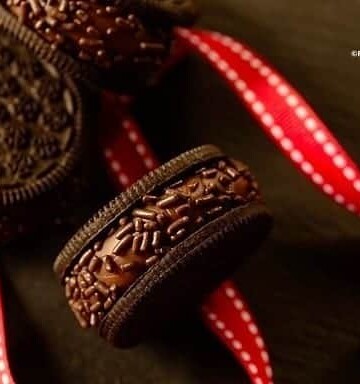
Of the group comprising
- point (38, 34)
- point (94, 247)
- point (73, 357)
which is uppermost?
point (38, 34)

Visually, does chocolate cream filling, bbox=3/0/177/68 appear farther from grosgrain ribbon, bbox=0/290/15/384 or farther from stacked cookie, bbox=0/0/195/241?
grosgrain ribbon, bbox=0/290/15/384

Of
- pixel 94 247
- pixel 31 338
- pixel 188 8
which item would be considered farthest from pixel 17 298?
pixel 188 8

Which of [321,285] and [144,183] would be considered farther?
[321,285]

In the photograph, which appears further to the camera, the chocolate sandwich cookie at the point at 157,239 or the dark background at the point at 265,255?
the dark background at the point at 265,255

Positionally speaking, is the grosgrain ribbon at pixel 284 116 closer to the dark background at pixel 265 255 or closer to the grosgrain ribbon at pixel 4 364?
the dark background at pixel 265 255

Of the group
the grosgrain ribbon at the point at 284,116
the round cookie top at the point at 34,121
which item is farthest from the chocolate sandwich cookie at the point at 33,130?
the grosgrain ribbon at the point at 284,116

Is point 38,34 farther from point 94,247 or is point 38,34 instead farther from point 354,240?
point 354,240

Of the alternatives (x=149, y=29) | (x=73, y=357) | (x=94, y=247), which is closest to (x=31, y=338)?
(x=73, y=357)

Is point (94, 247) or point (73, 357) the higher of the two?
point (94, 247)
